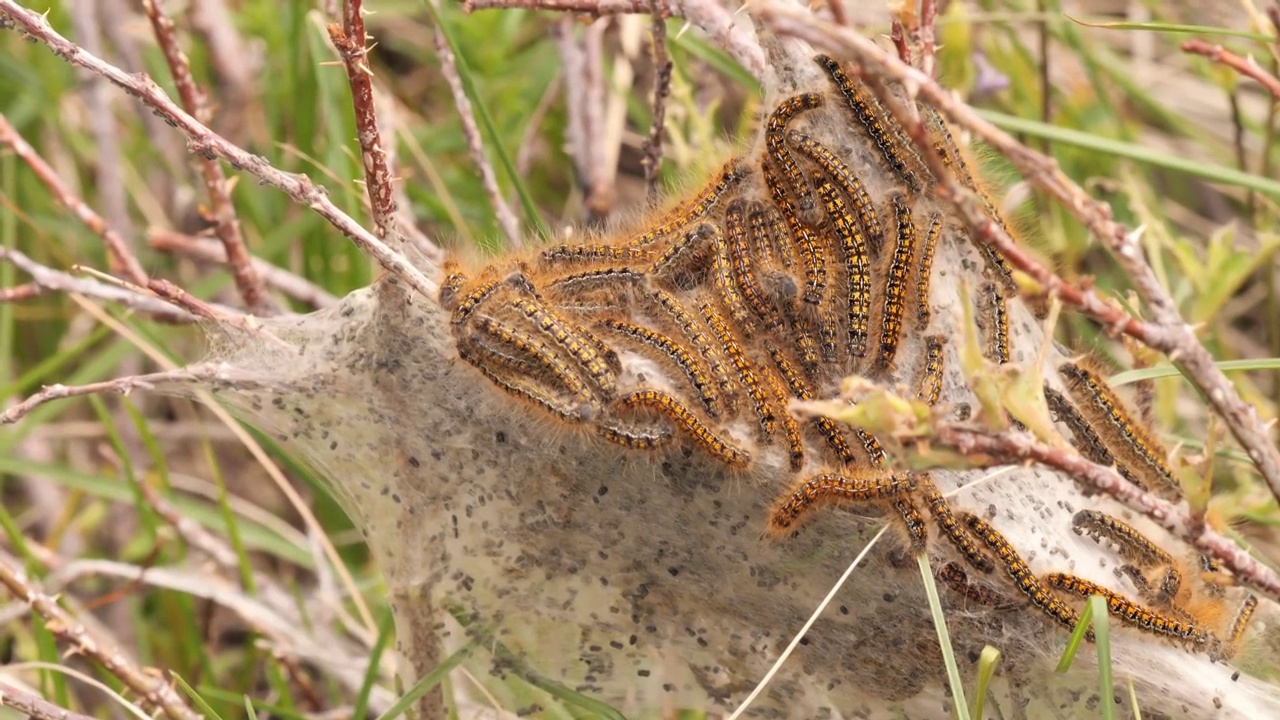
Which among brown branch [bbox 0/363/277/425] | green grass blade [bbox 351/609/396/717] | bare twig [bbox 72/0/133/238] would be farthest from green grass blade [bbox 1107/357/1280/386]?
bare twig [bbox 72/0/133/238]

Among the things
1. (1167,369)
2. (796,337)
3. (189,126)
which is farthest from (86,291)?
(1167,369)

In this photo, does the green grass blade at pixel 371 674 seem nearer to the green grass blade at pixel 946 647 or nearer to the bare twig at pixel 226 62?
the green grass blade at pixel 946 647

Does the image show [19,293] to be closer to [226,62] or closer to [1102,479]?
[226,62]

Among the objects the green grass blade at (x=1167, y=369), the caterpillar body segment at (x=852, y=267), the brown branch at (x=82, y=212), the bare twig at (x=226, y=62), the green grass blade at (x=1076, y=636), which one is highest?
the bare twig at (x=226, y=62)

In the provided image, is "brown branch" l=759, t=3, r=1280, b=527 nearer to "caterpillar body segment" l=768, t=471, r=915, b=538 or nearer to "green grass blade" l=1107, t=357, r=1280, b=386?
"green grass blade" l=1107, t=357, r=1280, b=386

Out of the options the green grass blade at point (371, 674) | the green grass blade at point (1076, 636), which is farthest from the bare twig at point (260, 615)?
the green grass blade at point (1076, 636)
